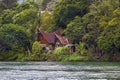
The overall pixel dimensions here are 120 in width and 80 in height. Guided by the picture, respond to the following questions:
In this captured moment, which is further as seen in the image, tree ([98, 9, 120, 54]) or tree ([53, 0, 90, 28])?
tree ([53, 0, 90, 28])

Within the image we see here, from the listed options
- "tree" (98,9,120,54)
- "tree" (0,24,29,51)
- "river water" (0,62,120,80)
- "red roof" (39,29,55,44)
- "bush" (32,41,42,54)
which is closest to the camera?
"river water" (0,62,120,80)

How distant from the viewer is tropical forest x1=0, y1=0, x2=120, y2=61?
80.9m

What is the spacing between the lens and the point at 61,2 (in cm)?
9769

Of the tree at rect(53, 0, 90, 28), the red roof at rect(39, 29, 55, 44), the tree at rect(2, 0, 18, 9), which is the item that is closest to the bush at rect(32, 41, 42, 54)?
the red roof at rect(39, 29, 55, 44)

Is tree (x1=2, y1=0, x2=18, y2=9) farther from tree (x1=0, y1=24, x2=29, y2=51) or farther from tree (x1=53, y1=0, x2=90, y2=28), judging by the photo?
tree (x1=0, y1=24, x2=29, y2=51)

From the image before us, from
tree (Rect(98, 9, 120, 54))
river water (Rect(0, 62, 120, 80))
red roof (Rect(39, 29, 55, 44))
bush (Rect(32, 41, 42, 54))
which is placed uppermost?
river water (Rect(0, 62, 120, 80))

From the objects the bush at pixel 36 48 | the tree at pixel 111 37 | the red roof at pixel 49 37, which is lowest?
the red roof at pixel 49 37

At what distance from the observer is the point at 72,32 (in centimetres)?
8769

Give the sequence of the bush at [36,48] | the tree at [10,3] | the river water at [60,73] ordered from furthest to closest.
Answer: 1. the tree at [10,3]
2. the bush at [36,48]
3. the river water at [60,73]

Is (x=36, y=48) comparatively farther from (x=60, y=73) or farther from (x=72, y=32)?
(x=60, y=73)

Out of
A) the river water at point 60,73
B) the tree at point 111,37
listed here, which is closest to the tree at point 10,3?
the tree at point 111,37

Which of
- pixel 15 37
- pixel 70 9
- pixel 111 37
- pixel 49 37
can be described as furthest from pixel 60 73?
pixel 70 9

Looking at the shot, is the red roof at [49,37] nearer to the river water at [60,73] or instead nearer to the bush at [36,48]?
the bush at [36,48]

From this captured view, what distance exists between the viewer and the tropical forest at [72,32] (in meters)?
80.9
